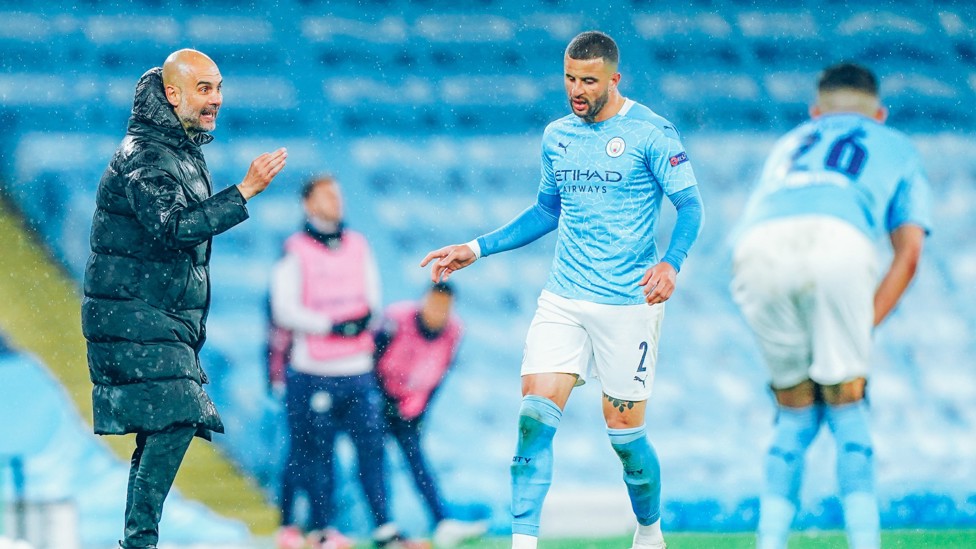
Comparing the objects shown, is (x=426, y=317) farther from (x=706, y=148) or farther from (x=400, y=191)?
(x=706, y=148)

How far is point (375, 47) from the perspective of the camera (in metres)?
6.89

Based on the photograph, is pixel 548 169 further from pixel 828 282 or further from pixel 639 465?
pixel 828 282

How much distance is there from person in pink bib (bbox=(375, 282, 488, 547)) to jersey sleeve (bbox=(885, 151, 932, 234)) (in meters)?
2.82

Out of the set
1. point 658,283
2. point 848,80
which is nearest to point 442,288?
point 658,283

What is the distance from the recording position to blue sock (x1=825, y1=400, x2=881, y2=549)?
406cm

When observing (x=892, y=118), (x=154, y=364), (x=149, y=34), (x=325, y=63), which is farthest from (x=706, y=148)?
(x=154, y=364)

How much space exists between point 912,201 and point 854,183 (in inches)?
7.3

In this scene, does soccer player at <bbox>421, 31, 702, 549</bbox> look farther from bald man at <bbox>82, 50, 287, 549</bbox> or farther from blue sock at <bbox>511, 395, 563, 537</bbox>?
bald man at <bbox>82, 50, 287, 549</bbox>

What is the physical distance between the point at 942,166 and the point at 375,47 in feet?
9.32

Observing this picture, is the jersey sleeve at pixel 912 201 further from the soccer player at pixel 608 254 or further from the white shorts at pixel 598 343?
the white shorts at pixel 598 343

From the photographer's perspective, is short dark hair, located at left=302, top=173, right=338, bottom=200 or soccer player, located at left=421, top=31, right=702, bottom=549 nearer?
soccer player, located at left=421, top=31, right=702, bottom=549

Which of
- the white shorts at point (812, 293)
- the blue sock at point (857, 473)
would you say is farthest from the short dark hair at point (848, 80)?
the blue sock at point (857, 473)

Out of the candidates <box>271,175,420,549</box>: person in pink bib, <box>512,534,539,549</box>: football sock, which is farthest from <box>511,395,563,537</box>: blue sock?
<box>271,175,420,549</box>: person in pink bib

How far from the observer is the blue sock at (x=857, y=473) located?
13.3 feet
